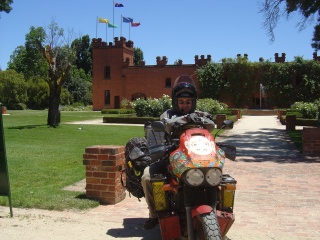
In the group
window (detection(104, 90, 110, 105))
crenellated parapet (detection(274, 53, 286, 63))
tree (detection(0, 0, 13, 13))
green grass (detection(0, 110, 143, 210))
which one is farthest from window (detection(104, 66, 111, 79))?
green grass (detection(0, 110, 143, 210))

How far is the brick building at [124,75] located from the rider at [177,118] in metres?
46.6

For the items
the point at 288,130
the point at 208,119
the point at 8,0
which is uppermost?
the point at 8,0

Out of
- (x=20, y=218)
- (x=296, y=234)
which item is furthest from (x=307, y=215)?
(x=20, y=218)

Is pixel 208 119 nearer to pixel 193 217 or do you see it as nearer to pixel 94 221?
pixel 193 217

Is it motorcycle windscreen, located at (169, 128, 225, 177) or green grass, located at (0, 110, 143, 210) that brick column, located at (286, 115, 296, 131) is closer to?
green grass, located at (0, 110, 143, 210)

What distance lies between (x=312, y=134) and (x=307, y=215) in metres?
6.84

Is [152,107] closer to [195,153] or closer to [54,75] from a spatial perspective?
[54,75]

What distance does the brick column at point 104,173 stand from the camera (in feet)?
18.5

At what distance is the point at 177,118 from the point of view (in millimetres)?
3715

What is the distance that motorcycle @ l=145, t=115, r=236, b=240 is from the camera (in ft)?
10.5

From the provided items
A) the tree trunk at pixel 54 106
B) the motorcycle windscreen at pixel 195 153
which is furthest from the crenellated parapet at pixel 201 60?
the motorcycle windscreen at pixel 195 153

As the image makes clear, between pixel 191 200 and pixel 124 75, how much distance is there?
50.4 meters

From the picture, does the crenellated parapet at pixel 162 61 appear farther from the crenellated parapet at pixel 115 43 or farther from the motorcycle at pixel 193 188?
the motorcycle at pixel 193 188

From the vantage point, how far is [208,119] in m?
3.83
